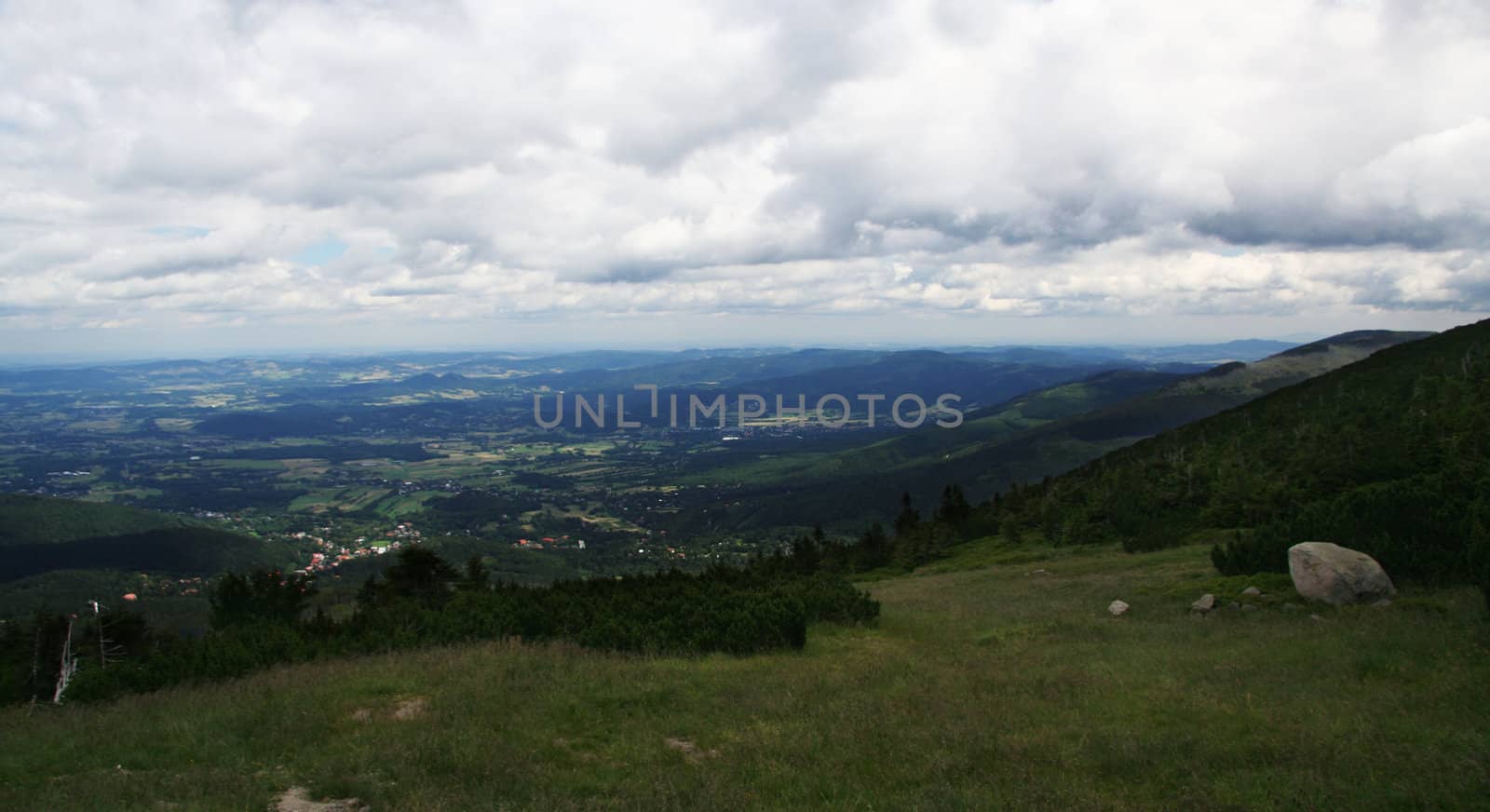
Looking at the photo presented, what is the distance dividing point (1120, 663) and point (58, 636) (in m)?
33.1

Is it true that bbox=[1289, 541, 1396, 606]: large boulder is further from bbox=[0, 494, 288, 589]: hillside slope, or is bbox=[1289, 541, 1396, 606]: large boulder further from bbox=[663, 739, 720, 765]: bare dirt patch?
bbox=[0, 494, 288, 589]: hillside slope


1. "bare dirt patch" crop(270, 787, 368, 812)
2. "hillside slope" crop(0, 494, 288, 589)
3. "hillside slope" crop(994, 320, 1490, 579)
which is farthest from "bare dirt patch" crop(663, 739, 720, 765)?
"hillside slope" crop(0, 494, 288, 589)

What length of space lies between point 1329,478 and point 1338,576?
28.9 metres

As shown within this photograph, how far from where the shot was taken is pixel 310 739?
10.8m

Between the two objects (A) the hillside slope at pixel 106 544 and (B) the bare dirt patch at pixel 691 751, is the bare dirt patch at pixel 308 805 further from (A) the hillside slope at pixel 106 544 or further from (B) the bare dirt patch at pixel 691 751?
(A) the hillside slope at pixel 106 544

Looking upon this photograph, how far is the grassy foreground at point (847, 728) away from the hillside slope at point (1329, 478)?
3230 millimetres

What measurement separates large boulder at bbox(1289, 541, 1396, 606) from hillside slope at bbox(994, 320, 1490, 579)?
67.8 inches

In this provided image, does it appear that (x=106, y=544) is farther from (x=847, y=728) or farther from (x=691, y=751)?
(x=847, y=728)

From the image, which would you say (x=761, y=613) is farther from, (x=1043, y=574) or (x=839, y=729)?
(x=1043, y=574)

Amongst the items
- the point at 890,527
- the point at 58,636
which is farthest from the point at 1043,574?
the point at 890,527

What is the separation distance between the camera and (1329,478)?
3978 centimetres

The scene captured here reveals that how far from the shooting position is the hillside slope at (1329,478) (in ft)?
62.3

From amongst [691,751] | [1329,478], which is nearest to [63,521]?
[691,751]

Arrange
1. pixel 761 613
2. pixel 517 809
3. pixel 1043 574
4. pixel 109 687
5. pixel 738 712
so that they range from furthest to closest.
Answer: pixel 1043 574 < pixel 761 613 < pixel 109 687 < pixel 738 712 < pixel 517 809
